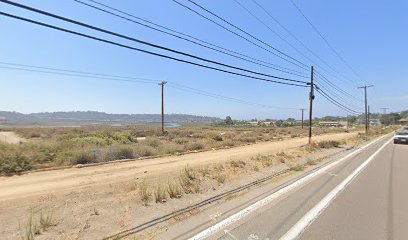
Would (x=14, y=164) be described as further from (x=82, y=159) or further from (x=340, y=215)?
(x=340, y=215)

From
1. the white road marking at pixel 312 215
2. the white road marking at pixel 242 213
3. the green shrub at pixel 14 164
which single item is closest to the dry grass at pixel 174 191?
the white road marking at pixel 242 213

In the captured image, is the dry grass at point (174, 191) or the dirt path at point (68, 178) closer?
the dry grass at point (174, 191)

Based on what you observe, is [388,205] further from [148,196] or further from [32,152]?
[32,152]

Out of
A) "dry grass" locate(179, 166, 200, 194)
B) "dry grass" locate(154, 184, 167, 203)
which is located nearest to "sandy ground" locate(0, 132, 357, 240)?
"dry grass" locate(154, 184, 167, 203)

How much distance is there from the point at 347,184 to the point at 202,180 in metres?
5.15

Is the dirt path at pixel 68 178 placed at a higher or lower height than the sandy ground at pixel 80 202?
lower

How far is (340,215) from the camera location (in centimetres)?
712

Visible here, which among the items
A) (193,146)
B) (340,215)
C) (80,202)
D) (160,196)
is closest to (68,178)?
(80,202)

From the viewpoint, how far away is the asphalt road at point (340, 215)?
591 cm

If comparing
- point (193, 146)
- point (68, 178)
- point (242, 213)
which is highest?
point (242, 213)

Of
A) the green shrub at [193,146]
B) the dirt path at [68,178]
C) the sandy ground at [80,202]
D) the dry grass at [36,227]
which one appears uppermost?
the dry grass at [36,227]

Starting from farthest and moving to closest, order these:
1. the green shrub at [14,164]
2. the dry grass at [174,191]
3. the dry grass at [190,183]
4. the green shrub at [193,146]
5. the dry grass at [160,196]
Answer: the green shrub at [193,146]
the green shrub at [14,164]
the dry grass at [190,183]
the dry grass at [174,191]
the dry grass at [160,196]

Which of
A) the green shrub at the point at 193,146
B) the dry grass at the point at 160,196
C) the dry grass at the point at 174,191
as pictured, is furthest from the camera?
the green shrub at the point at 193,146

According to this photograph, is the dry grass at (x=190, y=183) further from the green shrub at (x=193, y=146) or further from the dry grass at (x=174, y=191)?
the green shrub at (x=193, y=146)
